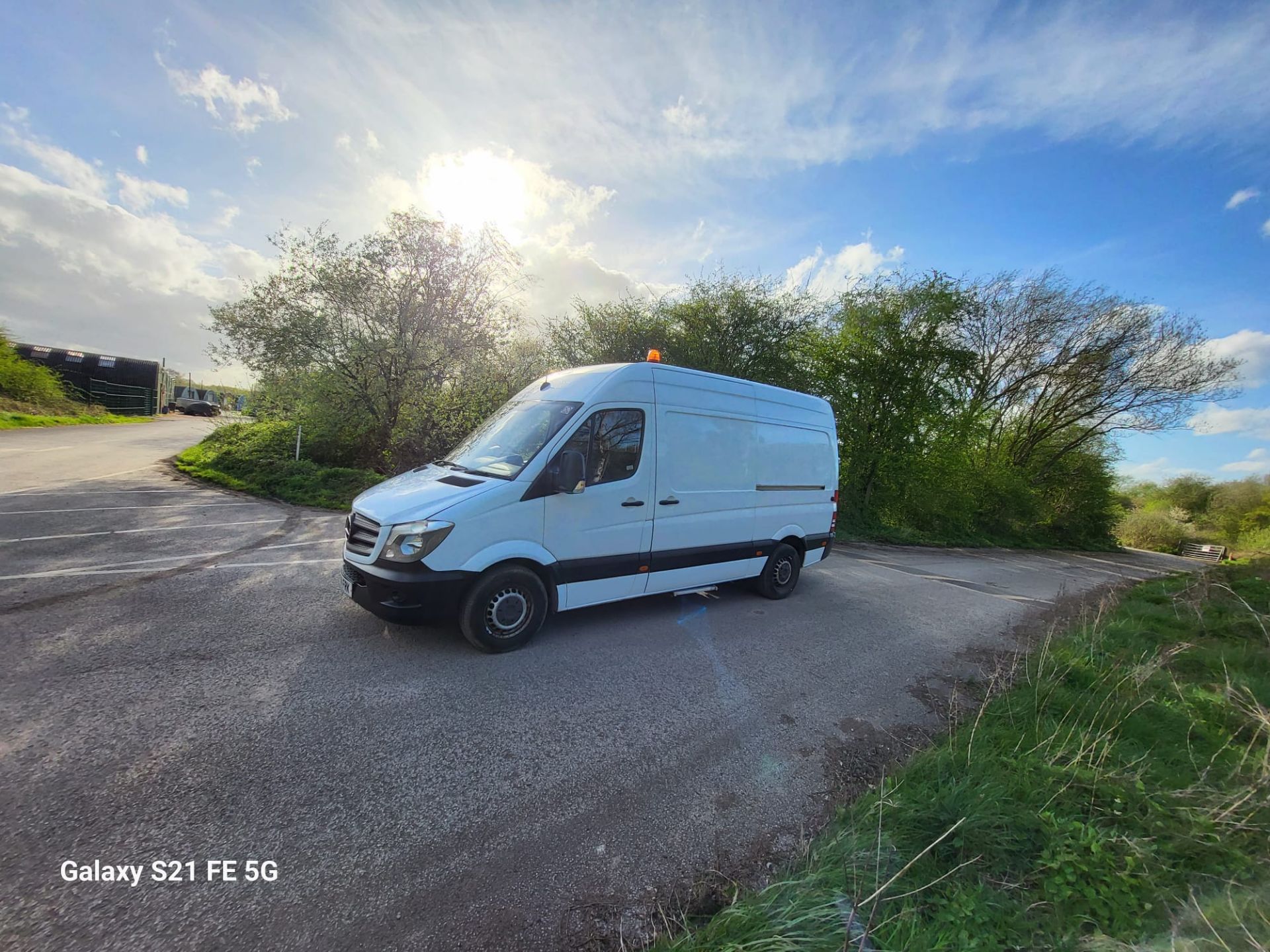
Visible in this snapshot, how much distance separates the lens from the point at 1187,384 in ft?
75.2

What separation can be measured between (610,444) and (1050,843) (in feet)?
12.2

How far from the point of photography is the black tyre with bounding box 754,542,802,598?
6457 millimetres

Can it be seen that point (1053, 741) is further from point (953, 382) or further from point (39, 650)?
point (953, 382)

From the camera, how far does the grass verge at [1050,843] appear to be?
1813mm

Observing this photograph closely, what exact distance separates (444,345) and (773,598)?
Result: 10.4 m

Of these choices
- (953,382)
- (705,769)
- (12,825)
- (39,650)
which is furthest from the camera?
(953,382)

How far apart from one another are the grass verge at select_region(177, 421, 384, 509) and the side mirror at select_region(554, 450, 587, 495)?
7.77 meters

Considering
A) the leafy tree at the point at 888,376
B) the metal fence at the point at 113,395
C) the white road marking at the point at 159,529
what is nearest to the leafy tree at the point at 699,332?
the leafy tree at the point at 888,376

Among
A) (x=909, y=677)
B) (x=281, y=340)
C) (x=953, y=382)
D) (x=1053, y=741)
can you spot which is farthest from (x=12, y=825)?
(x=953, y=382)

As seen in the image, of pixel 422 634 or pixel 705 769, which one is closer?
pixel 705 769

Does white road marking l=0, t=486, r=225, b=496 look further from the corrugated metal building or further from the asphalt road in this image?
the corrugated metal building

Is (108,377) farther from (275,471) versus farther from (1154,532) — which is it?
(1154,532)

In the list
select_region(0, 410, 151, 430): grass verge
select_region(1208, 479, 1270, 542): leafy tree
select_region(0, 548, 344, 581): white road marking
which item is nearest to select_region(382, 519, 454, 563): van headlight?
select_region(0, 548, 344, 581): white road marking

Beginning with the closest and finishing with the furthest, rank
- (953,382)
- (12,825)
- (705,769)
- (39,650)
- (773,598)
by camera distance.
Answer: (12,825), (705,769), (39,650), (773,598), (953,382)
